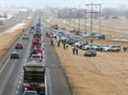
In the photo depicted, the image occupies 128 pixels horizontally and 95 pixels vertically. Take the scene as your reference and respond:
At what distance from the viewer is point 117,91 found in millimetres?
45375

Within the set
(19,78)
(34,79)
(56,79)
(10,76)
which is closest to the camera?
(34,79)

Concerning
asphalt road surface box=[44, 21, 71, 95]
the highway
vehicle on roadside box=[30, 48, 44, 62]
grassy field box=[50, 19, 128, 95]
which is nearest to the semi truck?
the highway

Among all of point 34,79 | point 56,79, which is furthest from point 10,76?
point 34,79

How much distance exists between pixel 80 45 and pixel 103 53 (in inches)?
465

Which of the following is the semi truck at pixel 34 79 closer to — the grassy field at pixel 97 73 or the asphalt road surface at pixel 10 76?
the asphalt road surface at pixel 10 76

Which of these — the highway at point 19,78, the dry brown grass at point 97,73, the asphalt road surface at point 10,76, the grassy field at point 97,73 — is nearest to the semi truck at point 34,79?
the highway at point 19,78

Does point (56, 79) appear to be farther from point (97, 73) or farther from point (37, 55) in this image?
point (37, 55)

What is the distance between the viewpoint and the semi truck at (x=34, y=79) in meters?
38.2

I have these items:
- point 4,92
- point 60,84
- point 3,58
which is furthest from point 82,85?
point 3,58

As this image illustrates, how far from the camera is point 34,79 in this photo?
133 feet

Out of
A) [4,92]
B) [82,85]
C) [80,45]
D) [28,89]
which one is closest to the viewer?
[28,89]

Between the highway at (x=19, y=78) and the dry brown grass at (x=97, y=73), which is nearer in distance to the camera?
the highway at (x=19, y=78)

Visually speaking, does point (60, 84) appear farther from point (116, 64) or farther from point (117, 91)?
point (116, 64)

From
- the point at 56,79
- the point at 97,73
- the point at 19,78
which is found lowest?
the point at 97,73
